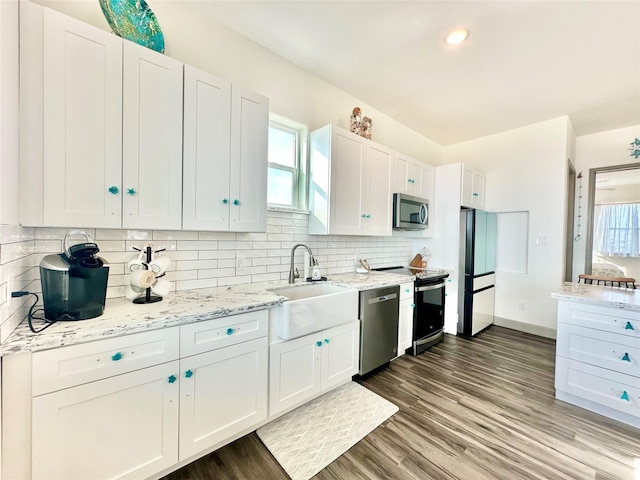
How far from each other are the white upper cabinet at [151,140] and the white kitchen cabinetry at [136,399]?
0.70 metres

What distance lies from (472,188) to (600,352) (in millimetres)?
2469

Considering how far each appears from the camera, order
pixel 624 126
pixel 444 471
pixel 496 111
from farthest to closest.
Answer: pixel 624 126
pixel 496 111
pixel 444 471

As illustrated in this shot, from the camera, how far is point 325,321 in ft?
6.68

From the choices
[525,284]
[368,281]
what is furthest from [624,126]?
[368,281]

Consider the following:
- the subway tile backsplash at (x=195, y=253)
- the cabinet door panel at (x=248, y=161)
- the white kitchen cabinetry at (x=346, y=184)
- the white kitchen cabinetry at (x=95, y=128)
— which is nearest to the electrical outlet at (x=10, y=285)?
the subway tile backsplash at (x=195, y=253)

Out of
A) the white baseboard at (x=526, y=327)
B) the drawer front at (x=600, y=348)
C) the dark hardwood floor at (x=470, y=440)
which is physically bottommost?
the dark hardwood floor at (x=470, y=440)

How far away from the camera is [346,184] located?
268 centimetres

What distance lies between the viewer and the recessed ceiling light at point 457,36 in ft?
6.87

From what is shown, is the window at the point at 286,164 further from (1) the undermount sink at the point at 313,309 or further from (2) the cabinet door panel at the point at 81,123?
(2) the cabinet door panel at the point at 81,123

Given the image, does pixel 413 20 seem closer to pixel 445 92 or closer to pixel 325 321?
pixel 445 92

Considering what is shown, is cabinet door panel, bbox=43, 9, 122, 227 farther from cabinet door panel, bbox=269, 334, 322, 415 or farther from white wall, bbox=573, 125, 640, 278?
white wall, bbox=573, 125, 640, 278

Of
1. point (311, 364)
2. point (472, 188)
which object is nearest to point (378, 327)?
point (311, 364)

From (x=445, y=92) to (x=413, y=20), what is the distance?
1.22 meters

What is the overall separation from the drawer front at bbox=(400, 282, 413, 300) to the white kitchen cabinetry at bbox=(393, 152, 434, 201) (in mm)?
1162
